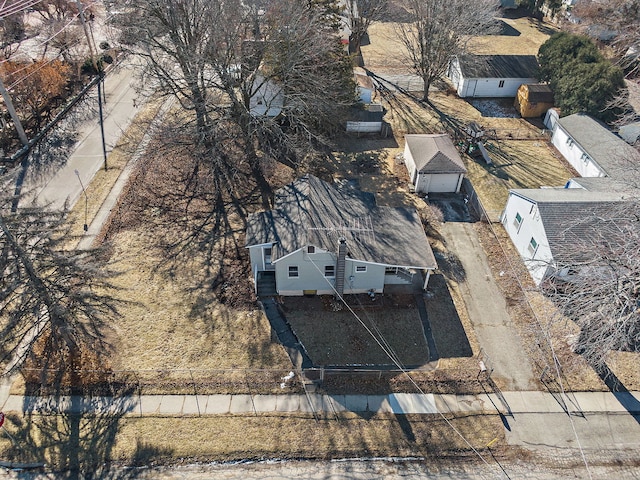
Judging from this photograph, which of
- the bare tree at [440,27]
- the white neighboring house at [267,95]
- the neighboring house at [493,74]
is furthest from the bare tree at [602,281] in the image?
the neighboring house at [493,74]

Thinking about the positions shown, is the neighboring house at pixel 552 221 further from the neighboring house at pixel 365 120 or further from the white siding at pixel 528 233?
the neighboring house at pixel 365 120

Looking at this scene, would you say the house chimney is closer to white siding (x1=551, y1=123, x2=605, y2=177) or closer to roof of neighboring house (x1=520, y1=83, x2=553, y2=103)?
white siding (x1=551, y1=123, x2=605, y2=177)

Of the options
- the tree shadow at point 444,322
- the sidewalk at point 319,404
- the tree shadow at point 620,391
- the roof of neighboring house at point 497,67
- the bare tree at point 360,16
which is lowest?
the sidewalk at point 319,404

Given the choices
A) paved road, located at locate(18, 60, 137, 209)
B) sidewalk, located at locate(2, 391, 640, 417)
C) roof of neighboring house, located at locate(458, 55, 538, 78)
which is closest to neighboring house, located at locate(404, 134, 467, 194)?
roof of neighboring house, located at locate(458, 55, 538, 78)

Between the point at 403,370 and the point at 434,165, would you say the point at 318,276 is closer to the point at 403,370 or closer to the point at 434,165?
the point at 403,370

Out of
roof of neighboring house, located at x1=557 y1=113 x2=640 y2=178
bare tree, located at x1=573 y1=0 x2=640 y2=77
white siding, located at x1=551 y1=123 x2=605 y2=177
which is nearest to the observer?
roof of neighboring house, located at x1=557 y1=113 x2=640 y2=178

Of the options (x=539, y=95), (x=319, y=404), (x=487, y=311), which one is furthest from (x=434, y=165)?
(x=319, y=404)

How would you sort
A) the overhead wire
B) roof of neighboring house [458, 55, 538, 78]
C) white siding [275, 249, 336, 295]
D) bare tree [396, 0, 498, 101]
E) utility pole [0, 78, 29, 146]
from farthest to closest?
1. roof of neighboring house [458, 55, 538, 78]
2. bare tree [396, 0, 498, 101]
3. utility pole [0, 78, 29, 146]
4. white siding [275, 249, 336, 295]
5. the overhead wire
